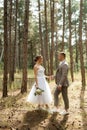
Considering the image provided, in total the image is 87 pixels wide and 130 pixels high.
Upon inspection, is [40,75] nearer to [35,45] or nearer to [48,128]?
[48,128]

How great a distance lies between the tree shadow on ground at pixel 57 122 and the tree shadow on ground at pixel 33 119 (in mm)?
330

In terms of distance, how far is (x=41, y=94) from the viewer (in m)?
11.5

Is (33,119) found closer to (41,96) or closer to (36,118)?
(36,118)

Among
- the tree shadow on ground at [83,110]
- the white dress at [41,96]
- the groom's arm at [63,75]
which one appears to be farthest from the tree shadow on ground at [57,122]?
the groom's arm at [63,75]

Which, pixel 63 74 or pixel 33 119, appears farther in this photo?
pixel 63 74

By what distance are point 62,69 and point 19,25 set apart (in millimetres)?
38279

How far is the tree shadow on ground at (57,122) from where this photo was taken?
9.01 meters

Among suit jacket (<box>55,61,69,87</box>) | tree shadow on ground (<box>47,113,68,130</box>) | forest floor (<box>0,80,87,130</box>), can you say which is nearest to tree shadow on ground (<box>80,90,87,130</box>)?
forest floor (<box>0,80,87,130</box>)

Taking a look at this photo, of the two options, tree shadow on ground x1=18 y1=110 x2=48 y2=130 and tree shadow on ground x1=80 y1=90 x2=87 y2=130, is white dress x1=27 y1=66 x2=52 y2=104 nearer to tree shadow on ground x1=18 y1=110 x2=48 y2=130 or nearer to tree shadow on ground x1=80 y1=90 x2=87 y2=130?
tree shadow on ground x1=18 y1=110 x2=48 y2=130

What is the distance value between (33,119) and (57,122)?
35.0 inches

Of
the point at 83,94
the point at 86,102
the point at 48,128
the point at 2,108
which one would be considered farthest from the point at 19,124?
the point at 83,94

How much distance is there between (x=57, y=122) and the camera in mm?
9664

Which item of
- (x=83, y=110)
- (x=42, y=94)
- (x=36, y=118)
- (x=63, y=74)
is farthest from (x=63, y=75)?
(x=83, y=110)

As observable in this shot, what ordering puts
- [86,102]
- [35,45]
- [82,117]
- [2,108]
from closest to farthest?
[82,117], [2,108], [86,102], [35,45]
